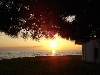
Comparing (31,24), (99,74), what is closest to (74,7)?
(31,24)

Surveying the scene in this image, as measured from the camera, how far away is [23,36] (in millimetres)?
11188

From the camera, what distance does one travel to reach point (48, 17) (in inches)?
400

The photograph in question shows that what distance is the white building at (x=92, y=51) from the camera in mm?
28856

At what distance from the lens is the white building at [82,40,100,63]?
2886cm

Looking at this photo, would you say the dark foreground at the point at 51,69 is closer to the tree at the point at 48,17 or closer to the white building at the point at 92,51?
the white building at the point at 92,51

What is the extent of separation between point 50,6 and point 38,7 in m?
0.49

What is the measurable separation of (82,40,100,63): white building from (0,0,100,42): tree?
17.6 m

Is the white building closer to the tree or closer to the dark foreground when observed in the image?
the dark foreground

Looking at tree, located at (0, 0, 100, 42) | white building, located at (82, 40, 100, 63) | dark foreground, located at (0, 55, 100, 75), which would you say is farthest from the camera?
white building, located at (82, 40, 100, 63)

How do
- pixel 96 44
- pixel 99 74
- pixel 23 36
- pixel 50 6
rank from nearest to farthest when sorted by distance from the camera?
pixel 50 6 < pixel 23 36 < pixel 99 74 < pixel 96 44

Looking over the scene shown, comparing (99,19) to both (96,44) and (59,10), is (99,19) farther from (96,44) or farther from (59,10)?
(96,44)

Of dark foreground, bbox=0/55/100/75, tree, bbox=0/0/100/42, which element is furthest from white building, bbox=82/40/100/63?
tree, bbox=0/0/100/42

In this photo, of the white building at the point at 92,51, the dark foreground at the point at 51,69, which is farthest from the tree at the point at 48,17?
the white building at the point at 92,51

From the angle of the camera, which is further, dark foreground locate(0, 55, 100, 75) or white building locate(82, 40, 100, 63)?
white building locate(82, 40, 100, 63)
